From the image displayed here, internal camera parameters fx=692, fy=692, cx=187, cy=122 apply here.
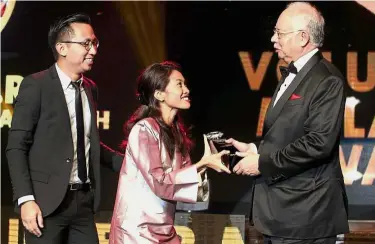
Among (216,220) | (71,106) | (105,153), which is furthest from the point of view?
(216,220)

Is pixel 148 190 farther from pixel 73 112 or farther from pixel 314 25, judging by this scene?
pixel 314 25

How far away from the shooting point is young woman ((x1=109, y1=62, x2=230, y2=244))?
10.0 feet

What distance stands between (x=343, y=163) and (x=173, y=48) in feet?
4.92

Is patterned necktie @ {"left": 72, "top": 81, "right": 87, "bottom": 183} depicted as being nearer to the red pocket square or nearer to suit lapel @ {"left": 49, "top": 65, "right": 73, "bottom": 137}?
suit lapel @ {"left": 49, "top": 65, "right": 73, "bottom": 137}

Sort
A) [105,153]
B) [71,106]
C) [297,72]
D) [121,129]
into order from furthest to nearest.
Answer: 1. [121,129]
2. [105,153]
3. [71,106]
4. [297,72]

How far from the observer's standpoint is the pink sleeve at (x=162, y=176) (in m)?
3.04

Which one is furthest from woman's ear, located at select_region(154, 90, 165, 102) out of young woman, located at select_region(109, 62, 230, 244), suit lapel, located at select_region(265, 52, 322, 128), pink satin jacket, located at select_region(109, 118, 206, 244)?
suit lapel, located at select_region(265, 52, 322, 128)

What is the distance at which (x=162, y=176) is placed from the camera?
10.0 feet

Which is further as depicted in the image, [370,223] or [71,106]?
[370,223]

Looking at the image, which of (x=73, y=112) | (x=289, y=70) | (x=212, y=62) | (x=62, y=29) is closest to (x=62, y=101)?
(x=73, y=112)

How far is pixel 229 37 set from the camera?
5086 millimetres

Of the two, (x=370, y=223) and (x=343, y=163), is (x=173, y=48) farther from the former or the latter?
(x=370, y=223)

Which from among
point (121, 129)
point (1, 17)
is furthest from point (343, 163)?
point (1, 17)

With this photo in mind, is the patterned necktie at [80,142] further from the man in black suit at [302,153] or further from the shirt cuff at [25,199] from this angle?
the man in black suit at [302,153]
